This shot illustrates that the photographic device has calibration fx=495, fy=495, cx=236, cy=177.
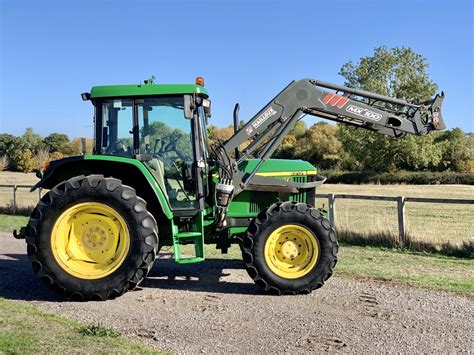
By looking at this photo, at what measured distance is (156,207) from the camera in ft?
21.8

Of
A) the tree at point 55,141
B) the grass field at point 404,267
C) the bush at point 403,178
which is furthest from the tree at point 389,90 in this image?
the grass field at point 404,267

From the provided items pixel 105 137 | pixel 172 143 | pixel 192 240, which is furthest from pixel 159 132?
pixel 192 240

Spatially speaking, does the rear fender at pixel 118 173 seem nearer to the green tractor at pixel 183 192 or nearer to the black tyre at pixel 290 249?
the green tractor at pixel 183 192

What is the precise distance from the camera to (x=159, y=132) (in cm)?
657

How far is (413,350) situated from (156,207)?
12.0 feet

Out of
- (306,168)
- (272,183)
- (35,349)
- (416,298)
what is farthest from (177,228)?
(416,298)

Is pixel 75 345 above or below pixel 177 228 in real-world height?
below

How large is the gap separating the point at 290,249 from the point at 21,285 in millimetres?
3720

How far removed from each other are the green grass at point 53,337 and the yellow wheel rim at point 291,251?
239 cm

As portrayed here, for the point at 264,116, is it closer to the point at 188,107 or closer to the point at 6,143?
the point at 188,107

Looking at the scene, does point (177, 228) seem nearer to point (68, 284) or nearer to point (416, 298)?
point (68, 284)

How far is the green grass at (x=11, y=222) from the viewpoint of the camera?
1355cm

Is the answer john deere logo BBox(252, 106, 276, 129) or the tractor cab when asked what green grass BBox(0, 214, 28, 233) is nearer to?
the tractor cab

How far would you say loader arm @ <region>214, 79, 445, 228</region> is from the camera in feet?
22.9
